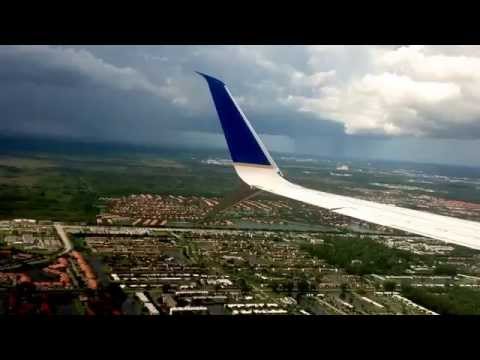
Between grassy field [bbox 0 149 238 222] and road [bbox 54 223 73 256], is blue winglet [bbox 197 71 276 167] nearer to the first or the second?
grassy field [bbox 0 149 238 222]

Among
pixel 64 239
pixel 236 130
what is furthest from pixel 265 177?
pixel 64 239

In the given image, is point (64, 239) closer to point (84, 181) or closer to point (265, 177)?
point (84, 181)

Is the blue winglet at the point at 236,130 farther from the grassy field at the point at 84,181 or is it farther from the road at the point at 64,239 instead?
the road at the point at 64,239

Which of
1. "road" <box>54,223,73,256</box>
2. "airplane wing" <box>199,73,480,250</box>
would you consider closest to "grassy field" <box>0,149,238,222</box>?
"road" <box>54,223,73,256</box>

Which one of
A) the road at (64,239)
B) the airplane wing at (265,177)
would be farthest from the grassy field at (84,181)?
the airplane wing at (265,177)

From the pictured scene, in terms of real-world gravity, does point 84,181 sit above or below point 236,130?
below

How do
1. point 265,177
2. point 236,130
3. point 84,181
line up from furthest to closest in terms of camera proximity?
point 84,181 → point 265,177 → point 236,130
